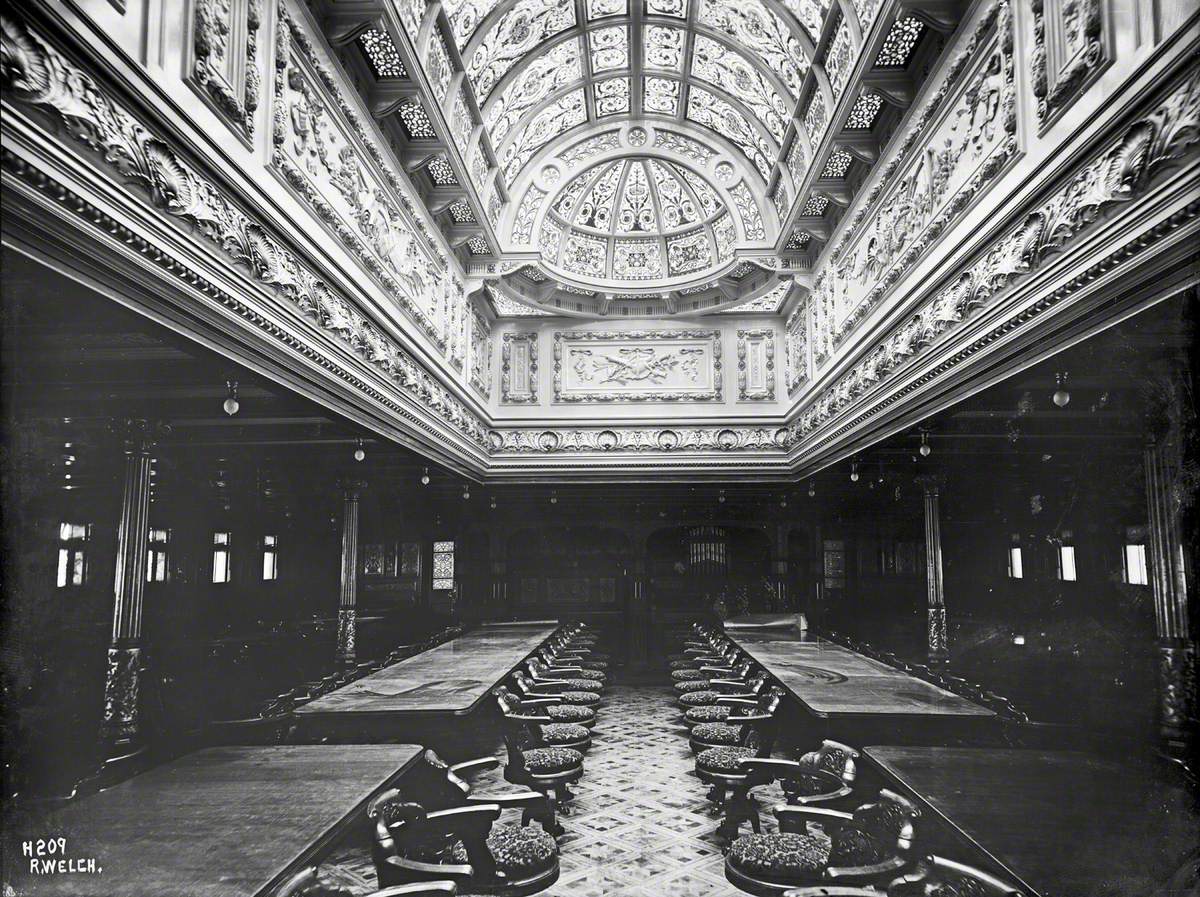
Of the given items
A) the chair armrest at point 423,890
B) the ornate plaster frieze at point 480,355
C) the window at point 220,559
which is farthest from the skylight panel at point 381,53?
the window at point 220,559

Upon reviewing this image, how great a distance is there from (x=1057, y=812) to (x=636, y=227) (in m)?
11.9

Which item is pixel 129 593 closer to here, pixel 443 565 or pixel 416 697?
pixel 416 697

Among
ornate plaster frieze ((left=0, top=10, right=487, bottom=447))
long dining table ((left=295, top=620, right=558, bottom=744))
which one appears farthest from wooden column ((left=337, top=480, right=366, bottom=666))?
ornate plaster frieze ((left=0, top=10, right=487, bottom=447))

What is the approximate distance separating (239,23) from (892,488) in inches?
370

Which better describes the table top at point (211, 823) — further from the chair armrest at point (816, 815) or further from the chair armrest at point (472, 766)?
the chair armrest at point (816, 815)

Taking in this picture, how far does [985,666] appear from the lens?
33.3ft

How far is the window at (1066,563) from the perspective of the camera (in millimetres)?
10266

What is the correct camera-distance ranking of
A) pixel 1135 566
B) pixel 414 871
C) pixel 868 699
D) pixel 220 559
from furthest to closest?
pixel 220 559 < pixel 1135 566 < pixel 868 699 < pixel 414 871

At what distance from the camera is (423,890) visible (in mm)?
2676

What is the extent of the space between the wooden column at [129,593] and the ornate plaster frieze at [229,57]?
263 cm

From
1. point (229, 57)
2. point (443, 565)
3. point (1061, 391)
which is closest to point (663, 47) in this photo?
point (229, 57)

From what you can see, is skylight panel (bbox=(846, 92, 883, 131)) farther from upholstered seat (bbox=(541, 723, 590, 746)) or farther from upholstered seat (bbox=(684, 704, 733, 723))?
upholstered seat (bbox=(541, 723, 590, 746))

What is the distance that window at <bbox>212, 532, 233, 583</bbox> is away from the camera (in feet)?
38.4

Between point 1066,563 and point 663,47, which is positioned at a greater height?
point 663,47
